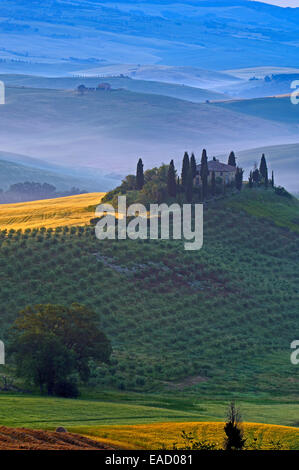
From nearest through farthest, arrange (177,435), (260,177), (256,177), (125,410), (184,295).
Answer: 1. (177,435)
2. (125,410)
3. (184,295)
4. (256,177)
5. (260,177)

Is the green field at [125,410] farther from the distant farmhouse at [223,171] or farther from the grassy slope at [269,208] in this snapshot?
the distant farmhouse at [223,171]

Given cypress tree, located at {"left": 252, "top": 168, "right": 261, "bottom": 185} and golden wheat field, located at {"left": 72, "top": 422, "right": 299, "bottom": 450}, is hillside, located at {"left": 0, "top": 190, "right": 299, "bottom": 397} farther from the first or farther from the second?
golden wheat field, located at {"left": 72, "top": 422, "right": 299, "bottom": 450}

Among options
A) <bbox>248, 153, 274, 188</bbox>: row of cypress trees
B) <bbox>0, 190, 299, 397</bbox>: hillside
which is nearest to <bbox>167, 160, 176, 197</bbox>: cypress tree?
<bbox>0, 190, 299, 397</bbox>: hillside

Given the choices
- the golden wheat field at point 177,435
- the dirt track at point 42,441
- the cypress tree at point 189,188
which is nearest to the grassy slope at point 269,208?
the cypress tree at point 189,188

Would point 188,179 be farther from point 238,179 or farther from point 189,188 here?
point 238,179

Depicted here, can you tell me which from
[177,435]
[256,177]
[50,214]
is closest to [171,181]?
[50,214]
